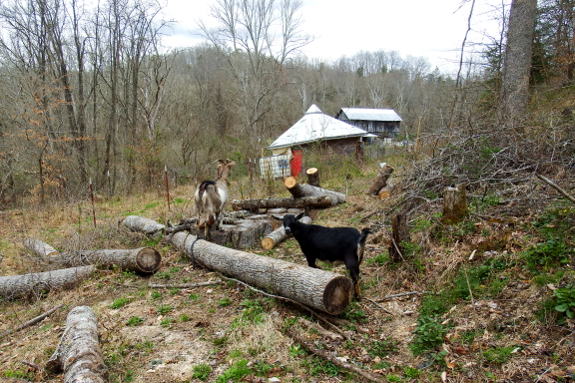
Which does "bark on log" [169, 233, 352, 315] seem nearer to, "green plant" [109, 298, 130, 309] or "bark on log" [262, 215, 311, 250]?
"bark on log" [262, 215, 311, 250]

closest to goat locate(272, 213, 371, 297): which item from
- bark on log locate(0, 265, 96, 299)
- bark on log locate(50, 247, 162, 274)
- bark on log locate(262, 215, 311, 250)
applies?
bark on log locate(262, 215, 311, 250)

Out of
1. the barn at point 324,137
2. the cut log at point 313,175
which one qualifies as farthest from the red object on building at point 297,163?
the cut log at point 313,175

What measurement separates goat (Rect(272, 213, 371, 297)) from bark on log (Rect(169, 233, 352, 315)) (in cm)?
53

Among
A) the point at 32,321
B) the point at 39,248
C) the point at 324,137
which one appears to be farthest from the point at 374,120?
the point at 32,321

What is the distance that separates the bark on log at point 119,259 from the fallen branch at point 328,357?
4030 mm

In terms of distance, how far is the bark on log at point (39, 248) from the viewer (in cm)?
839

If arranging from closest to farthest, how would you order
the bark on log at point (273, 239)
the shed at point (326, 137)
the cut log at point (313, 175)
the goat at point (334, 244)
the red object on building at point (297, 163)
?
the goat at point (334, 244) → the bark on log at point (273, 239) → the cut log at point (313, 175) → the red object on building at point (297, 163) → the shed at point (326, 137)

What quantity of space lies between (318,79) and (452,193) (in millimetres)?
58358

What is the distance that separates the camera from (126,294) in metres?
6.57

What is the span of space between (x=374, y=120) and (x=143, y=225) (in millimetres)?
45033

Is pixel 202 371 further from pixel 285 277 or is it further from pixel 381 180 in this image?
pixel 381 180

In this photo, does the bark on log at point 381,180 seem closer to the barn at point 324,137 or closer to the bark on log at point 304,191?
the bark on log at point 304,191

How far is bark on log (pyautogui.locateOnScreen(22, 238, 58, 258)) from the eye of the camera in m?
8.39

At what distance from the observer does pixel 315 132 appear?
26469mm
